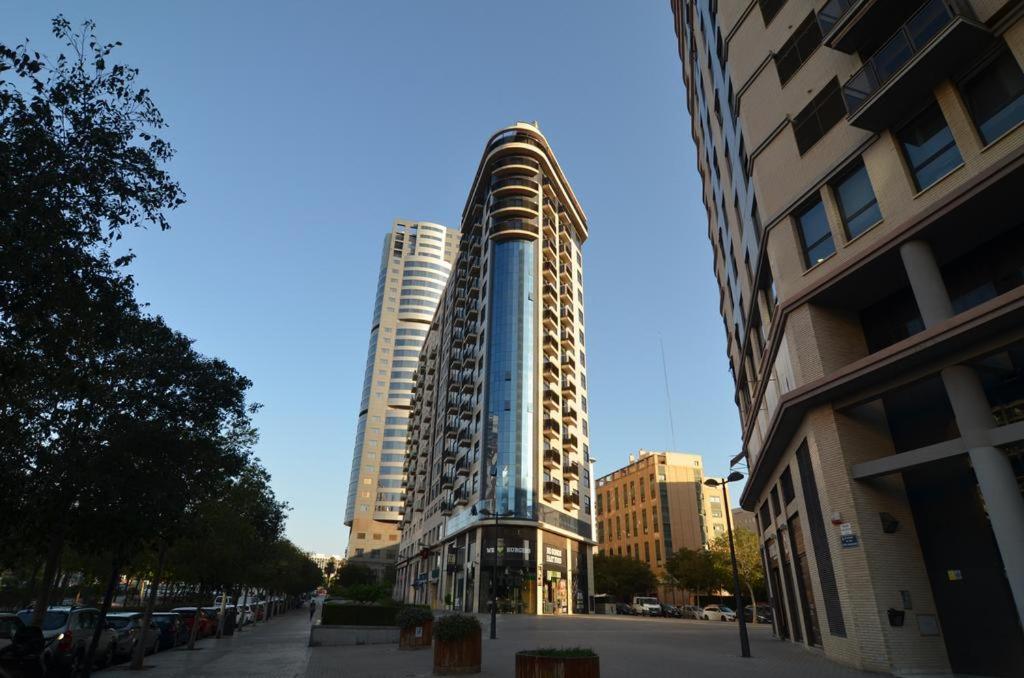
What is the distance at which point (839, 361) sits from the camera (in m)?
14.6

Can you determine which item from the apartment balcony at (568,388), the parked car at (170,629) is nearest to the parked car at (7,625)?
the parked car at (170,629)

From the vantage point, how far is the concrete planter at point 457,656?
13188mm

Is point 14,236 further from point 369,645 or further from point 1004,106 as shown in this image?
point 369,645

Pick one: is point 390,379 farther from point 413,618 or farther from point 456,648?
point 456,648

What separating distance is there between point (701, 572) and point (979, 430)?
61542mm

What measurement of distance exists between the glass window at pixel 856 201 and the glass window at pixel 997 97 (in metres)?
2.46

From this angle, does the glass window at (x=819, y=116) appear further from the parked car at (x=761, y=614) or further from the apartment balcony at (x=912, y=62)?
the parked car at (x=761, y=614)

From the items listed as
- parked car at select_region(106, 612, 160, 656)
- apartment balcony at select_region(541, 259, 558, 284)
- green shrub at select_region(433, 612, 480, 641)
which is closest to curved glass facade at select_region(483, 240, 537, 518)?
apartment balcony at select_region(541, 259, 558, 284)

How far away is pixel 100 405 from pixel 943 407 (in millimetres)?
20086

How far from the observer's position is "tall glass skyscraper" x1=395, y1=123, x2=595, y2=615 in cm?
5606

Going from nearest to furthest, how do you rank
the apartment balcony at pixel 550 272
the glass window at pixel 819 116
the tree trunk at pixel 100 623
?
the tree trunk at pixel 100 623, the glass window at pixel 819 116, the apartment balcony at pixel 550 272

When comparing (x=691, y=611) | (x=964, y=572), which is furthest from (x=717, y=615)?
(x=964, y=572)

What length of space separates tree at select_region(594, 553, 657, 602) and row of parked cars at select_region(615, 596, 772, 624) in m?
9.99

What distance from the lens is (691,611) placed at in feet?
193
